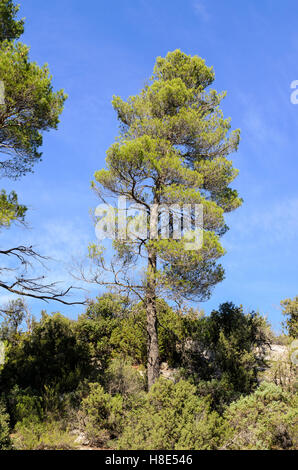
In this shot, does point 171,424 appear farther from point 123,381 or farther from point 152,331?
point 123,381

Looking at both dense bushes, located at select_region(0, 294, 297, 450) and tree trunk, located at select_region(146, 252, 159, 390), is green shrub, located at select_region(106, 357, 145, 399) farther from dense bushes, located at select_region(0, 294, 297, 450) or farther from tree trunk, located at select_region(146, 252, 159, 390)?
tree trunk, located at select_region(146, 252, 159, 390)

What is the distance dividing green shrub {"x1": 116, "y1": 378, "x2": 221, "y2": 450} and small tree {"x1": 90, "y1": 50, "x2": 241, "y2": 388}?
341 centimetres

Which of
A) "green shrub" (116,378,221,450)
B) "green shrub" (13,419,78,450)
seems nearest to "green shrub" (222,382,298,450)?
"green shrub" (116,378,221,450)

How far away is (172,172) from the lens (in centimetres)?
1295

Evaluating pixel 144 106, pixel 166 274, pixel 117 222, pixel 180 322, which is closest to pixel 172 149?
pixel 144 106

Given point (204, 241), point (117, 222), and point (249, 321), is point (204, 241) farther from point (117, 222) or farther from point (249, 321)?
point (249, 321)

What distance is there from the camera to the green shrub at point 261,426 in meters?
8.53

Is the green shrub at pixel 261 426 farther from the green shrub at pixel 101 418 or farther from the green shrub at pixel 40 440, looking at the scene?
the green shrub at pixel 40 440

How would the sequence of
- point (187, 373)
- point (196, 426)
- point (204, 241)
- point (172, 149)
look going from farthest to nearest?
1. point (187, 373)
2. point (172, 149)
3. point (204, 241)
4. point (196, 426)

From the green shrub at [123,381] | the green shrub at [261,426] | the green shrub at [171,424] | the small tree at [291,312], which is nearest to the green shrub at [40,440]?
the green shrub at [171,424]

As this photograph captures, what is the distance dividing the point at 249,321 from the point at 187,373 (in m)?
3.51

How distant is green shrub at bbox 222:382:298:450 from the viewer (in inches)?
336

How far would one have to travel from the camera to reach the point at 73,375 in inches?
571

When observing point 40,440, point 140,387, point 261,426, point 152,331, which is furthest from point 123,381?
point 261,426
